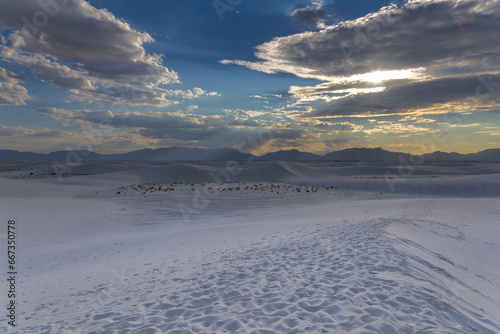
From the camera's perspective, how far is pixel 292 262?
7.60m

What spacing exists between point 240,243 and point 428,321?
6.86m

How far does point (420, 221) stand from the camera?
539 inches

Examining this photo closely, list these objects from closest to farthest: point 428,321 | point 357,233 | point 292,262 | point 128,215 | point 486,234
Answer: point 428,321 → point 292,262 → point 357,233 → point 486,234 → point 128,215

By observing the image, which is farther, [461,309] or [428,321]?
[461,309]

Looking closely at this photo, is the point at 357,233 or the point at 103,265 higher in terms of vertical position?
the point at 357,233

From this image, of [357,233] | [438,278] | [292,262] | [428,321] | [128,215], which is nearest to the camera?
[428,321]

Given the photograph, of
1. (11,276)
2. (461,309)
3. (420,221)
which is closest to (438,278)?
(461,309)

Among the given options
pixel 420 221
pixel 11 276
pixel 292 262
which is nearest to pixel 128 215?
pixel 11 276

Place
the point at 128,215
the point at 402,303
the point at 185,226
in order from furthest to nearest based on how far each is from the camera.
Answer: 1. the point at 128,215
2. the point at 185,226
3. the point at 402,303

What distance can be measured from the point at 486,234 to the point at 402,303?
1138cm

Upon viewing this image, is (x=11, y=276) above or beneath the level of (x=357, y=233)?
beneath

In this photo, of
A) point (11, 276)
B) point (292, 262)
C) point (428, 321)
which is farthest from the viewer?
point (11, 276)

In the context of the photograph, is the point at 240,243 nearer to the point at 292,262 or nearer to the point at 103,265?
the point at 292,262

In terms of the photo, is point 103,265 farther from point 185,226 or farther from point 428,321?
point 428,321
